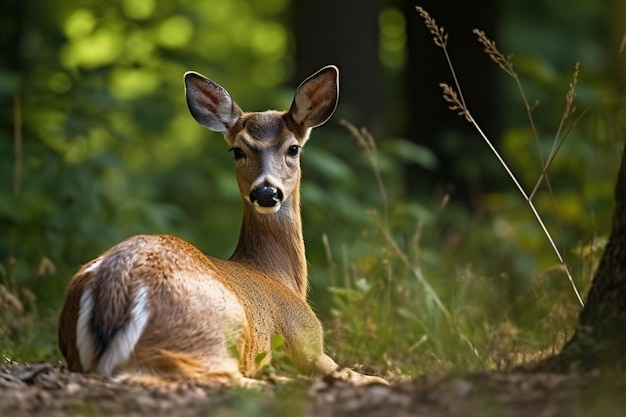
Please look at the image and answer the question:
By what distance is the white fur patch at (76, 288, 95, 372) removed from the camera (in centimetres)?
500

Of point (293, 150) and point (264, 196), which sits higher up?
point (293, 150)

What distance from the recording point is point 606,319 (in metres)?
4.88

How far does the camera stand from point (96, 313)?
498 cm

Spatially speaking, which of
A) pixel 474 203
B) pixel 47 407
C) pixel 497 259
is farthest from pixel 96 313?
pixel 474 203

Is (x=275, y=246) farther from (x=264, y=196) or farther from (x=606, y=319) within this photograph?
→ (x=606, y=319)

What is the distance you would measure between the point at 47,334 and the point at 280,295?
1.45 metres

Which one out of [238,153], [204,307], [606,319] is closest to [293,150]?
[238,153]

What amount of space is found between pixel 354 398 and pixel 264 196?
239 centimetres

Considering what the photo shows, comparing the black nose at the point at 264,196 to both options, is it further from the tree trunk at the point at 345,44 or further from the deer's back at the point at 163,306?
the tree trunk at the point at 345,44

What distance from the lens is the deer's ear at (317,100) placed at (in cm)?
722

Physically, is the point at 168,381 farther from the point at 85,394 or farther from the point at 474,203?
the point at 474,203

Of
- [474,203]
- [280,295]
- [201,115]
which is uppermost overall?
[201,115]

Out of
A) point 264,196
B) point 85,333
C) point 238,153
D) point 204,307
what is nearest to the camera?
point 85,333

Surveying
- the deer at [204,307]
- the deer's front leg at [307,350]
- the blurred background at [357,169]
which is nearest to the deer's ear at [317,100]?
the deer at [204,307]
